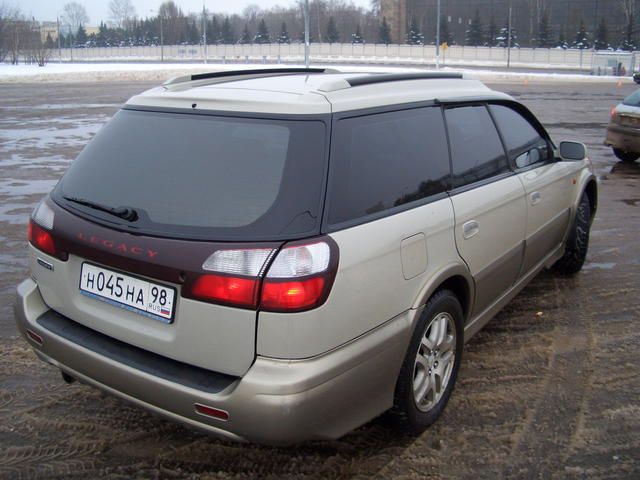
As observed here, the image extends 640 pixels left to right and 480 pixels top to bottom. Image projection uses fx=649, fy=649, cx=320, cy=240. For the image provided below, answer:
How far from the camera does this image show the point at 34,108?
881 inches

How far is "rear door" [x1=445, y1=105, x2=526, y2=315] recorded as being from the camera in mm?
3504

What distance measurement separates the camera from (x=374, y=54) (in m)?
83.1

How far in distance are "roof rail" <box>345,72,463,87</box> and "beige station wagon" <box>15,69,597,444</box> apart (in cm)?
3

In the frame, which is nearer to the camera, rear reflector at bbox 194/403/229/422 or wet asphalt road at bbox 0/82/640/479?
rear reflector at bbox 194/403/229/422

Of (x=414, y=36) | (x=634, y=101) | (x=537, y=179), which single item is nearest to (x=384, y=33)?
(x=414, y=36)

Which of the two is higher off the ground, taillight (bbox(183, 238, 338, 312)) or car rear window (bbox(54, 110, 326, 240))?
car rear window (bbox(54, 110, 326, 240))

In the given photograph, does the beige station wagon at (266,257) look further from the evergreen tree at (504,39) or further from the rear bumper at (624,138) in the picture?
the evergreen tree at (504,39)

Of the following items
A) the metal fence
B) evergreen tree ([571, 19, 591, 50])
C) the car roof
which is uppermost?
evergreen tree ([571, 19, 591, 50])

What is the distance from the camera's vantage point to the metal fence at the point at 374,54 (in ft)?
236

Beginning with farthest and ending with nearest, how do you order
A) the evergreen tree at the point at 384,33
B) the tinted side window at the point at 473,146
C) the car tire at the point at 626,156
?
the evergreen tree at the point at 384,33 < the car tire at the point at 626,156 < the tinted side window at the point at 473,146

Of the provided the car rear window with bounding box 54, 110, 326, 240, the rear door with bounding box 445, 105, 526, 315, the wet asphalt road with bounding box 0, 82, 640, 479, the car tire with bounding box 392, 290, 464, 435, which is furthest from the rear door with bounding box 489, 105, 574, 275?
the car rear window with bounding box 54, 110, 326, 240

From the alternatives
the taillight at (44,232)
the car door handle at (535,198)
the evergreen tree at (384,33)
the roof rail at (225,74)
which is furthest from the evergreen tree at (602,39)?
the taillight at (44,232)

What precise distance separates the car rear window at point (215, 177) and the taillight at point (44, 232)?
0.12m

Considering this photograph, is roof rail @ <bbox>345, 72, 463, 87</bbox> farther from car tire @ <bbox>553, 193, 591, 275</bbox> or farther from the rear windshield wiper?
car tire @ <bbox>553, 193, 591, 275</bbox>
